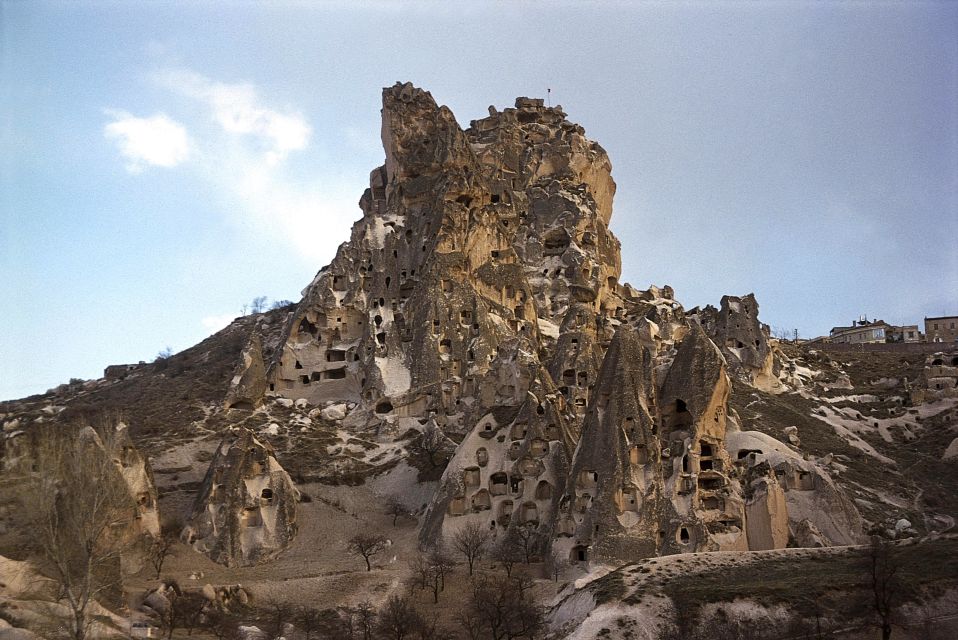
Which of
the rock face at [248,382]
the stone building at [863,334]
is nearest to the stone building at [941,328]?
the stone building at [863,334]

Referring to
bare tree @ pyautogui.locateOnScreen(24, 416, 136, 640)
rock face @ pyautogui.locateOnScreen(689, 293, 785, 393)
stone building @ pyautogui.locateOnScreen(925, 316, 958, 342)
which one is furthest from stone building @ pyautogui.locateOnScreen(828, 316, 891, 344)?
bare tree @ pyautogui.locateOnScreen(24, 416, 136, 640)

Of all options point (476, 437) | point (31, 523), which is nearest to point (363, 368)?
point (476, 437)

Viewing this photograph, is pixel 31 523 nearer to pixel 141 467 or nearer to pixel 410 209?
pixel 141 467

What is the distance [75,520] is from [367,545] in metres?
19.7

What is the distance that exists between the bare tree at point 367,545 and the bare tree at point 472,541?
14.3 feet

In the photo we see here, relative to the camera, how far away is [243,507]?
203 feet

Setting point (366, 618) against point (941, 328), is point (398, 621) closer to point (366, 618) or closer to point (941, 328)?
point (366, 618)

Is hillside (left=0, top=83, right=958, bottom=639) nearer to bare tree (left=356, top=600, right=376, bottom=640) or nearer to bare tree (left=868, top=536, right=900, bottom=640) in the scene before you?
bare tree (left=356, top=600, right=376, bottom=640)

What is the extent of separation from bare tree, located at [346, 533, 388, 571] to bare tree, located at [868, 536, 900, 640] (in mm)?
25313

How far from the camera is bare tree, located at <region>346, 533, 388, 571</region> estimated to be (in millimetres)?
58441

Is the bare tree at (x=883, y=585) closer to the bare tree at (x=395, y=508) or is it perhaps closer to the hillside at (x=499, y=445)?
the hillside at (x=499, y=445)

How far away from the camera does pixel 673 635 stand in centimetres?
4156

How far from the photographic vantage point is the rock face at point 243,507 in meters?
60.3

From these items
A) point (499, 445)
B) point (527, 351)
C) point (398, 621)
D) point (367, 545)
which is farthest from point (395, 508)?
point (398, 621)
